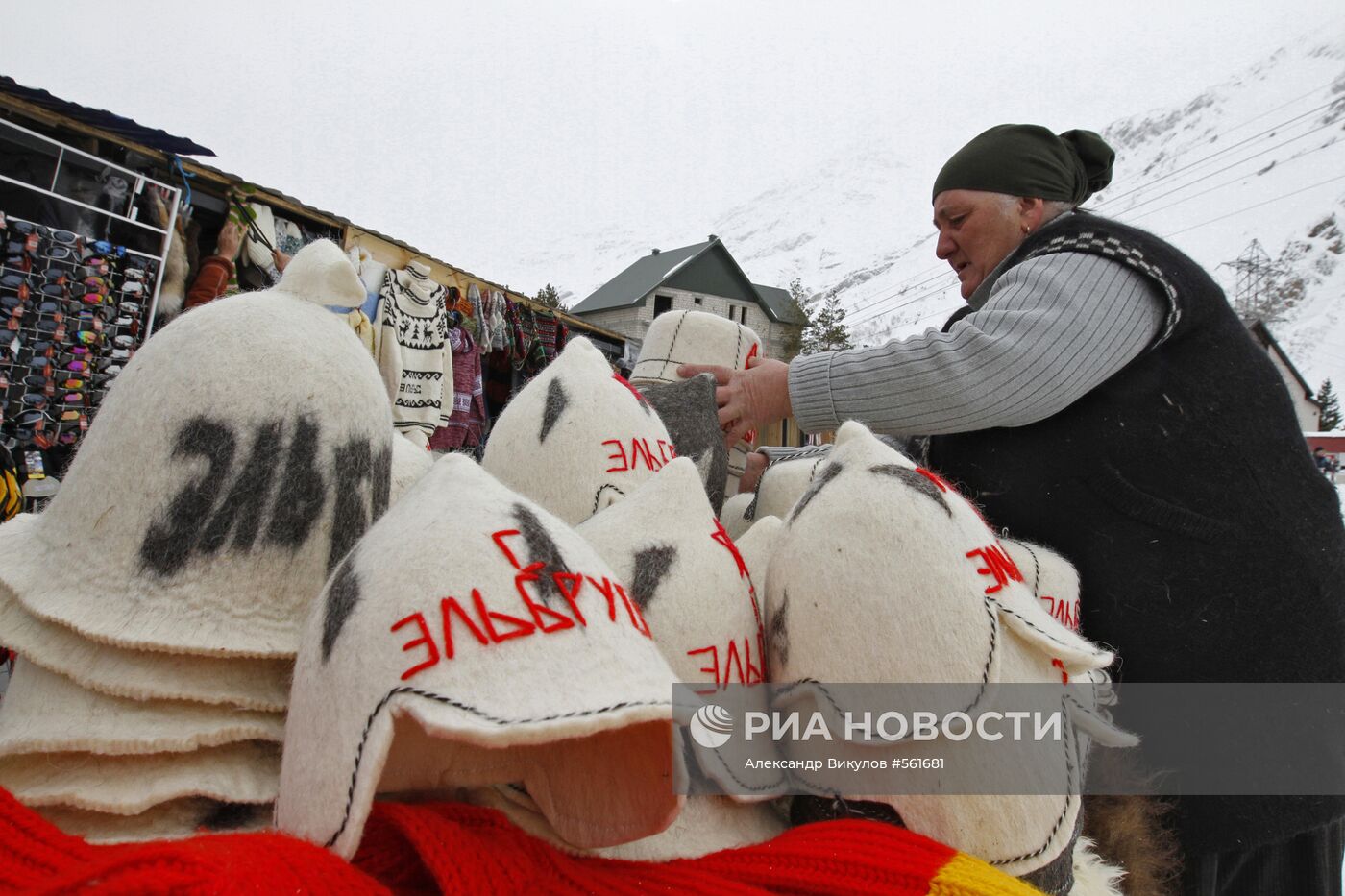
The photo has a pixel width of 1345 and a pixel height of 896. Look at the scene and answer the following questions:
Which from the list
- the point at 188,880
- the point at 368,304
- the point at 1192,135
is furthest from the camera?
the point at 1192,135

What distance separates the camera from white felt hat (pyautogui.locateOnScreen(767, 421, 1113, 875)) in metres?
0.66

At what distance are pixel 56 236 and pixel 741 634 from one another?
294 centimetres

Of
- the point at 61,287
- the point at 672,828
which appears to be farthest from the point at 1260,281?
the point at 672,828

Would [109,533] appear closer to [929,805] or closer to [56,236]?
[929,805]

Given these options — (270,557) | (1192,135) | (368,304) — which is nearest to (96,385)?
(368,304)

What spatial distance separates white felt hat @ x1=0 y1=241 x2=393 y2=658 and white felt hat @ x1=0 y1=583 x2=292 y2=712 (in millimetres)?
20

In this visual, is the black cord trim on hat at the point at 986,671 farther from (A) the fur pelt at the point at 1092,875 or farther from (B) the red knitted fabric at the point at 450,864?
(A) the fur pelt at the point at 1092,875

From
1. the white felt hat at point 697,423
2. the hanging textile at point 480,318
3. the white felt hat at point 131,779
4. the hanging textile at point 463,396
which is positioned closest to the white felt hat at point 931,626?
the white felt hat at point 131,779

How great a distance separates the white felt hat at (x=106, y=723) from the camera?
0.58 metres

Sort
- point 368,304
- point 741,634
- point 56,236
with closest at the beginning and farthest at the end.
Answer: point 741,634, point 56,236, point 368,304

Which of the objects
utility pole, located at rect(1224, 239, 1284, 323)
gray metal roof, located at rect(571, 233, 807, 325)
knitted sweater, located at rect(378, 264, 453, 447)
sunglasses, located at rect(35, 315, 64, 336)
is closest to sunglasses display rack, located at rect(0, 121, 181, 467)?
sunglasses, located at rect(35, 315, 64, 336)

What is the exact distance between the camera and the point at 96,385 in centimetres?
277

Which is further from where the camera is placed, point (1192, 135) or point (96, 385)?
point (1192, 135)

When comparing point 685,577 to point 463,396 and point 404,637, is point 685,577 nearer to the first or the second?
point 404,637
